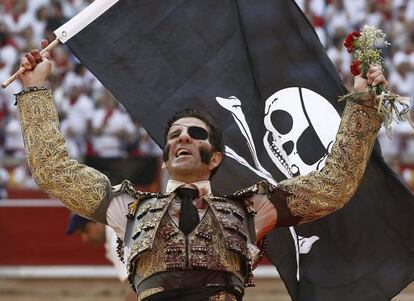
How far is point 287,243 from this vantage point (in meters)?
6.43

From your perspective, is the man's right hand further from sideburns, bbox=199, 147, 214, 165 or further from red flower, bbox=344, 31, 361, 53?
red flower, bbox=344, 31, 361, 53

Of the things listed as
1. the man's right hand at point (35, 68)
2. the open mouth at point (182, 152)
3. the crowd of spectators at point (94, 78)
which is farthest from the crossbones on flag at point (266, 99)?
the crowd of spectators at point (94, 78)

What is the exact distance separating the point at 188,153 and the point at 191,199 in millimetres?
182

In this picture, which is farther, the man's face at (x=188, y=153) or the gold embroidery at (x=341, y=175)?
the gold embroidery at (x=341, y=175)

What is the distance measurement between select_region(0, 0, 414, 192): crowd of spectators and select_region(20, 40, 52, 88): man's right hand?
22.6 ft

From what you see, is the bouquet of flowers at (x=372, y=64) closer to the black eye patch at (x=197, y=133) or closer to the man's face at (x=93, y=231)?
the black eye patch at (x=197, y=133)

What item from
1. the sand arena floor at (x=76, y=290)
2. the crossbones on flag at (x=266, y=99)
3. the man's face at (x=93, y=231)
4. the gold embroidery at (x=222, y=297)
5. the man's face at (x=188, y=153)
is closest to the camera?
the gold embroidery at (x=222, y=297)

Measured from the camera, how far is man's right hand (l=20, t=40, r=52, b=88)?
6.05 metres

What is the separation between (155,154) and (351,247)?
6.75m

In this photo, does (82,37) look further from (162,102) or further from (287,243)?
(287,243)

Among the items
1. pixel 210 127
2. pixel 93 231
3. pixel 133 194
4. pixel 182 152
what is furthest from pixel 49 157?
pixel 93 231

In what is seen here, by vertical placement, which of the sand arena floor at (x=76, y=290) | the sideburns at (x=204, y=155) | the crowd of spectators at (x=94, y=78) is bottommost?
the sideburns at (x=204, y=155)

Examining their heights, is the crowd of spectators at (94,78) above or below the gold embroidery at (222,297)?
above

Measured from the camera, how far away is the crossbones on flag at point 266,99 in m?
6.39
